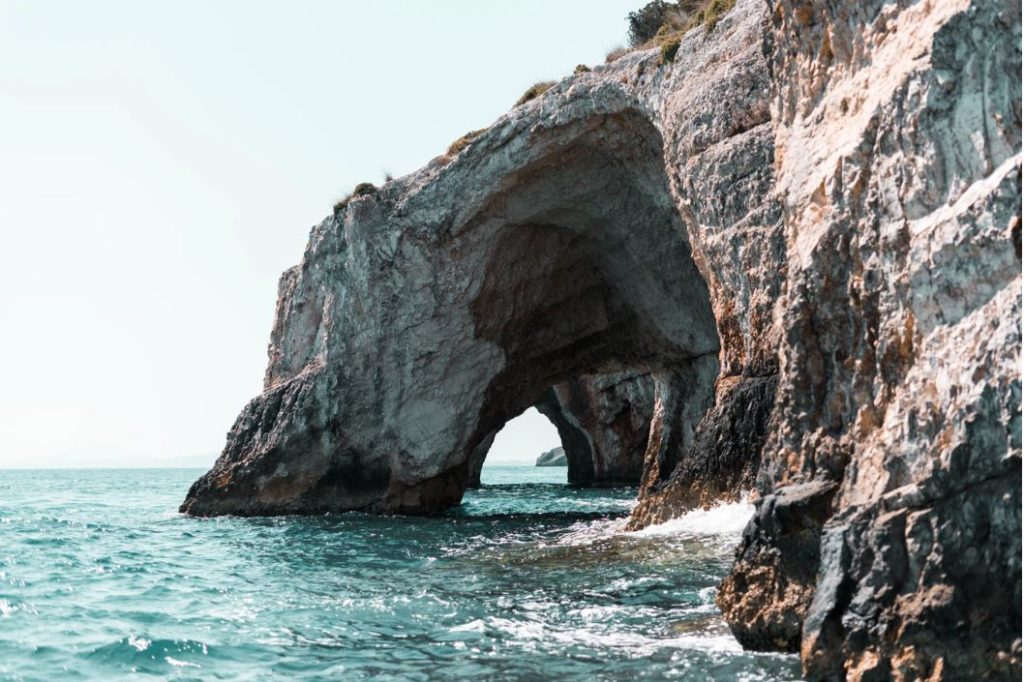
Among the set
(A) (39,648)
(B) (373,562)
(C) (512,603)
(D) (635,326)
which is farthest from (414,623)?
(D) (635,326)

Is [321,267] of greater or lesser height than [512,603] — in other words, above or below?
above

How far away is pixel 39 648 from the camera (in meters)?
10.2

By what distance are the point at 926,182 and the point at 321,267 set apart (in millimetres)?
24807

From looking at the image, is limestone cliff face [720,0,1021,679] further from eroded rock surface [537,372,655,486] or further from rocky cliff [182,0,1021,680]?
eroded rock surface [537,372,655,486]

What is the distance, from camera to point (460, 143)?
1114 inches

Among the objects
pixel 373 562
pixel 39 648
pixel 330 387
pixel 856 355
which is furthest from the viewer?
pixel 330 387

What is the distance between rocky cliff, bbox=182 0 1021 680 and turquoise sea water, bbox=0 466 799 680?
3.81 ft

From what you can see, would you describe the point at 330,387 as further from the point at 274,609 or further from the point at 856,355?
the point at 856,355

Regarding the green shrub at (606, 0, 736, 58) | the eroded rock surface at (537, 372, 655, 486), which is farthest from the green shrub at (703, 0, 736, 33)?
the eroded rock surface at (537, 372, 655, 486)

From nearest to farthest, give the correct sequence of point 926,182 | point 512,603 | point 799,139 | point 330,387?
point 926,182 < point 799,139 < point 512,603 < point 330,387

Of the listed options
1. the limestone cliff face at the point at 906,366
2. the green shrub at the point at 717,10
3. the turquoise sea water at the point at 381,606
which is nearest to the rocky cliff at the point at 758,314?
the limestone cliff face at the point at 906,366

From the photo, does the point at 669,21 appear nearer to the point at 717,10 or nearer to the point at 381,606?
the point at 717,10

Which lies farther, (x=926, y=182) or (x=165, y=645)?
(x=165, y=645)

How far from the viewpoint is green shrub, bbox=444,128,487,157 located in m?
28.1
